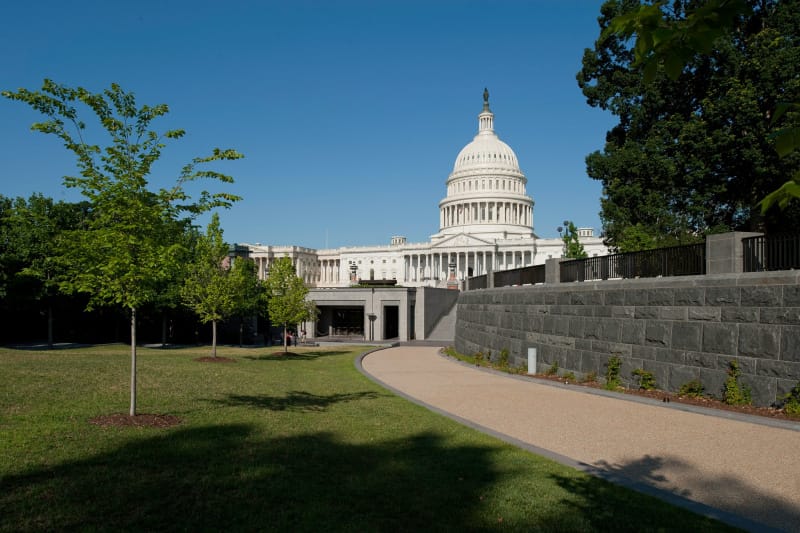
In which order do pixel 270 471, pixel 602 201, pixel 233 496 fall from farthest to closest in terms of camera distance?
1. pixel 602 201
2. pixel 270 471
3. pixel 233 496

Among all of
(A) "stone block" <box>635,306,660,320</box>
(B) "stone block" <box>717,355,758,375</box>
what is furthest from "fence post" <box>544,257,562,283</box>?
(B) "stone block" <box>717,355,758,375</box>

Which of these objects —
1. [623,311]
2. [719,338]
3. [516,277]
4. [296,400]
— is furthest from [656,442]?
[516,277]

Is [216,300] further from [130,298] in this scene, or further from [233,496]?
[233,496]

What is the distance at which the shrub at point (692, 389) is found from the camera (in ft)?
49.0

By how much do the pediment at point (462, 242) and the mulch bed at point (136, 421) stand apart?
4502 inches

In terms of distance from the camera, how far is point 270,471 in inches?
320

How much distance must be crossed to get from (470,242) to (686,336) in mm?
110260

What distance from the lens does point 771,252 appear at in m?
14.0

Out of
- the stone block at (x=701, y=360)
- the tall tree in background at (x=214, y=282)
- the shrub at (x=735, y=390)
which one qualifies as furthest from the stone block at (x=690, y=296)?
the tall tree in background at (x=214, y=282)

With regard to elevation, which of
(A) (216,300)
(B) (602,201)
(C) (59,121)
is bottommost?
(A) (216,300)

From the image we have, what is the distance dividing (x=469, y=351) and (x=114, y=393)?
804 inches

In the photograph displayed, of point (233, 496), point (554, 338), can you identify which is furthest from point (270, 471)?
point (554, 338)

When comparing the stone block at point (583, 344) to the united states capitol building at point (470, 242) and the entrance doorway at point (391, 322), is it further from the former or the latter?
the united states capitol building at point (470, 242)

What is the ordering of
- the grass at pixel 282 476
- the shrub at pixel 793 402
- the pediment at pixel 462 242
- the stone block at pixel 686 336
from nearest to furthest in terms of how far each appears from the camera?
1. the grass at pixel 282 476
2. the shrub at pixel 793 402
3. the stone block at pixel 686 336
4. the pediment at pixel 462 242
